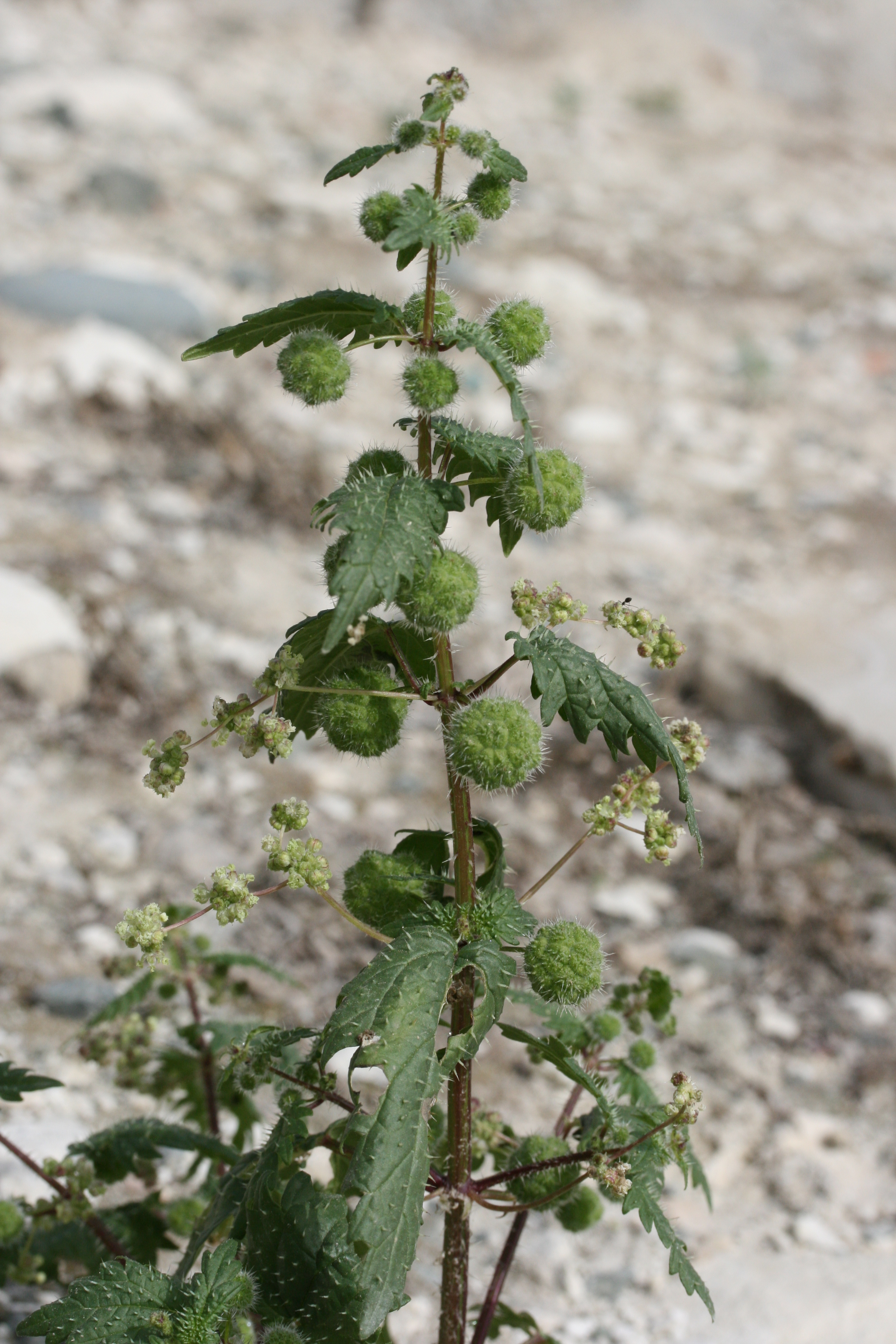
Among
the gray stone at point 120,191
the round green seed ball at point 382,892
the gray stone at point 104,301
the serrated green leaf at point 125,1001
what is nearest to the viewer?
the round green seed ball at point 382,892

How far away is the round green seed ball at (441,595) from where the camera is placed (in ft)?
4.77

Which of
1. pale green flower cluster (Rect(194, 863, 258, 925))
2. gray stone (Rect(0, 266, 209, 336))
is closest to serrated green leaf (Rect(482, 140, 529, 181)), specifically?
pale green flower cluster (Rect(194, 863, 258, 925))

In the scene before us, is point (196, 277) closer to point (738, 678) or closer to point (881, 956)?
point (738, 678)

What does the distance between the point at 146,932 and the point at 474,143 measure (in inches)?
38.9

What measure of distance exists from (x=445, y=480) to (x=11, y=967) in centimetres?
203

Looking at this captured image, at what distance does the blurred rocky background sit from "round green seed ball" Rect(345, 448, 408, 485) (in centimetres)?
47

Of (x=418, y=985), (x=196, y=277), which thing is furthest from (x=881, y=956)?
(x=196, y=277)

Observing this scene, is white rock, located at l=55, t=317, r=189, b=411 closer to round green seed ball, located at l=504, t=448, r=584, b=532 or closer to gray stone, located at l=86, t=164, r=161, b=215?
gray stone, located at l=86, t=164, r=161, b=215

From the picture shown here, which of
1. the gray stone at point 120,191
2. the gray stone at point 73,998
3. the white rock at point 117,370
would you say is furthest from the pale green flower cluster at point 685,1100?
the gray stone at point 120,191

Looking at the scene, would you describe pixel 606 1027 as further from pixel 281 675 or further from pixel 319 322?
pixel 319 322

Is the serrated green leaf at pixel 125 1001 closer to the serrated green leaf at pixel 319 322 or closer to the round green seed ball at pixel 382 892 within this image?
the round green seed ball at pixel 382 892

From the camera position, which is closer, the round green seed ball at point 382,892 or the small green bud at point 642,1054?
the round green seed ball at point 382,892

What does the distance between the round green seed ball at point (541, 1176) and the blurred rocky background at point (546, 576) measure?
31.6 inches

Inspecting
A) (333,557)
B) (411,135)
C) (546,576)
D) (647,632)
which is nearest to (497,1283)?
(647,632)
